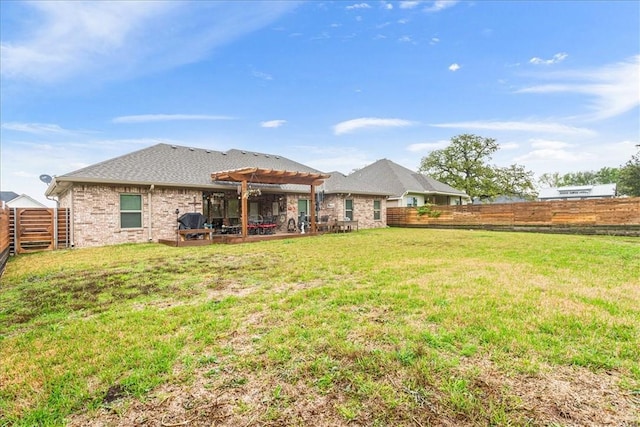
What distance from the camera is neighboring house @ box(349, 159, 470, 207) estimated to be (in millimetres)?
23359

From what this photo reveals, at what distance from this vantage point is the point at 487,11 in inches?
477

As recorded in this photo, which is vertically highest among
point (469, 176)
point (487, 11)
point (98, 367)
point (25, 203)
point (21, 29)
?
point (487, 11)

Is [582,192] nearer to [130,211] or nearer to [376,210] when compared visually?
[376,210]

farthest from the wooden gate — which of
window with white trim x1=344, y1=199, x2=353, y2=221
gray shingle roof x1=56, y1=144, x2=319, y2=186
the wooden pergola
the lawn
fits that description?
window with white trim x1=344, y1=199, x2=353, y2=221

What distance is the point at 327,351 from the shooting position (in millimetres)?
2807

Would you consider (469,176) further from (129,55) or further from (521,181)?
(129,55)

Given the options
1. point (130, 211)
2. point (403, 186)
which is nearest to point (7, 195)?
point (130, 211)

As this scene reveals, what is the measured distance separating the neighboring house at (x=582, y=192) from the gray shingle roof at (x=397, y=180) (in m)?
26.7

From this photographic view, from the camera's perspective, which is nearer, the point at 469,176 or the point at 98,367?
the point at 98,367

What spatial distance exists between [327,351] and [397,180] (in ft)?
73.4

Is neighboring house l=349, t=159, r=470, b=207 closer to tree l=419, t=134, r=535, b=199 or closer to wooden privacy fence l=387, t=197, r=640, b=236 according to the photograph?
wooden privacy fence l=387, t=197, r=640, b=236

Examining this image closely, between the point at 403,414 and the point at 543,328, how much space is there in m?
2.16

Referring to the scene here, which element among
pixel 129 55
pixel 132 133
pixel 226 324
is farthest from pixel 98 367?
pixel 132 133

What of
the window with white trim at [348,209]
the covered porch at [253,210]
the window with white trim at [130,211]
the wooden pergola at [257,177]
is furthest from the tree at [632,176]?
the window with white trim at [130,211]
